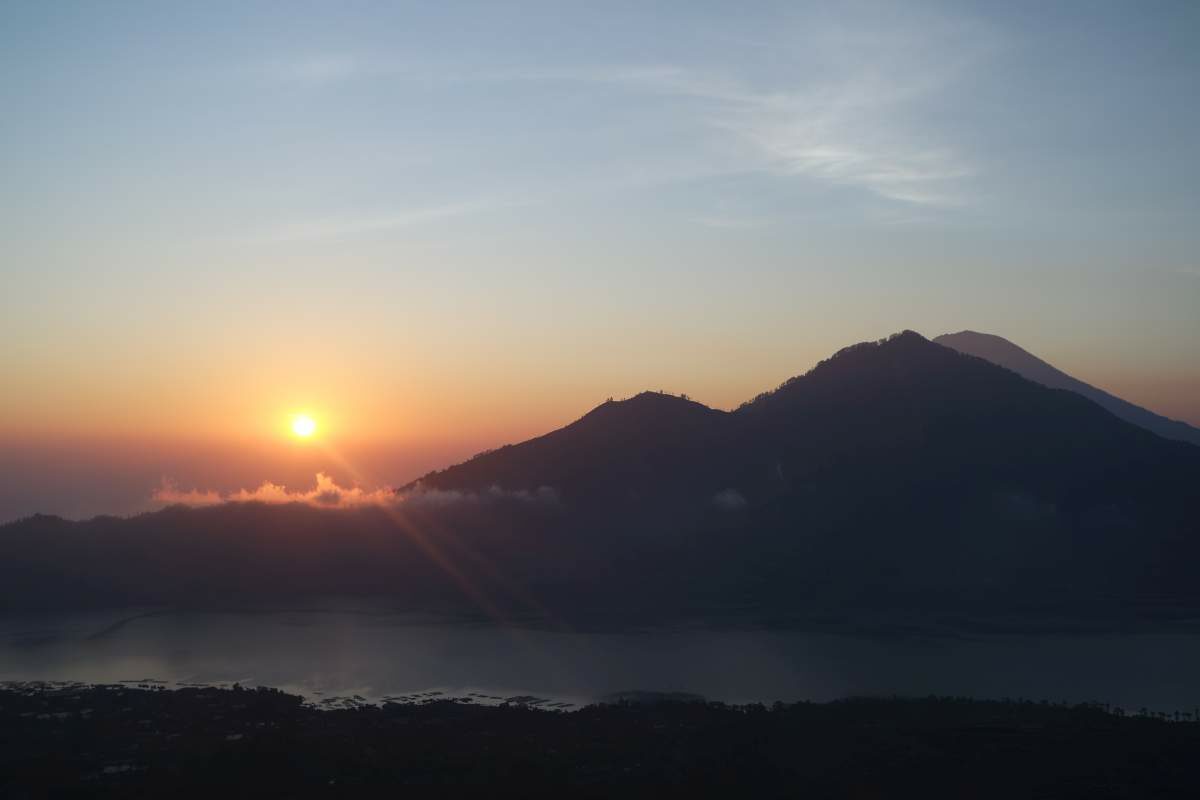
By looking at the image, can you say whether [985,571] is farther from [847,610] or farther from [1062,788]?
[1062,788]

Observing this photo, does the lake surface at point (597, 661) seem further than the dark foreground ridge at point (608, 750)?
Yes

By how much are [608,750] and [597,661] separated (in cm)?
5329

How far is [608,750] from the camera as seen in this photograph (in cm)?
7144

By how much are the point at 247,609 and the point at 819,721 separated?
131m

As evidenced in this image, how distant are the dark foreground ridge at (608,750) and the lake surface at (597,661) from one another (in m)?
14.7

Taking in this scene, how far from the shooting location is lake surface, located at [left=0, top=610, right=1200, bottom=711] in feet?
342

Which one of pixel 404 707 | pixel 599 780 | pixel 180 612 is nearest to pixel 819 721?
pixel 599 780

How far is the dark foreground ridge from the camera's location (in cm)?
6219

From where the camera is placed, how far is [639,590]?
190000 mm

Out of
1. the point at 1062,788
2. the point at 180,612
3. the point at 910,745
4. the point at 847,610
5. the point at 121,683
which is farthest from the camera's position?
the point at 180,612

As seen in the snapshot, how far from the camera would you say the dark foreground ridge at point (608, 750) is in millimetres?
62188

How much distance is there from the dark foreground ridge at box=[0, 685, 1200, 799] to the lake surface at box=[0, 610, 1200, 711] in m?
14.7

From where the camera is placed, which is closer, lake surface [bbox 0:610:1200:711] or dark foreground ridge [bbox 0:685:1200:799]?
dark foreground ridge [bbox 0:685:1200:799]

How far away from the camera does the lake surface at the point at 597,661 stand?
104m
